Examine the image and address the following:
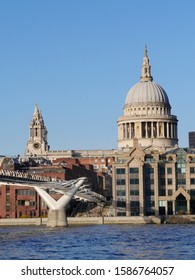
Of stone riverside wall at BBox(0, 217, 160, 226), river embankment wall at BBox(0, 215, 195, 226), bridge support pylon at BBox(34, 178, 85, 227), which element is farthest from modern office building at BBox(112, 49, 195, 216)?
bridge support pylon at BBox(34, 178, 85, 227)

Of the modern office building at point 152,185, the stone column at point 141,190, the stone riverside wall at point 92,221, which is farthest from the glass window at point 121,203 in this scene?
the stone riverside wall at point 92,221

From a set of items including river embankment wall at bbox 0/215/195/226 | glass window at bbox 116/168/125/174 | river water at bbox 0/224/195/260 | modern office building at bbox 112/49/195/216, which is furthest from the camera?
glass window at bbox 116/168/125/174

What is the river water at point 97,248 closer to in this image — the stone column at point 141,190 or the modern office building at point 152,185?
the stone column at point 141,190

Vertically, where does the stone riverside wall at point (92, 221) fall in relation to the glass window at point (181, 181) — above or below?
below

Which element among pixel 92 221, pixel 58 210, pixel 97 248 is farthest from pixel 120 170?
pixel 97 248

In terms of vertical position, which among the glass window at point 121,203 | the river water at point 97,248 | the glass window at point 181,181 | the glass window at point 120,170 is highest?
the glass window at point 120,170

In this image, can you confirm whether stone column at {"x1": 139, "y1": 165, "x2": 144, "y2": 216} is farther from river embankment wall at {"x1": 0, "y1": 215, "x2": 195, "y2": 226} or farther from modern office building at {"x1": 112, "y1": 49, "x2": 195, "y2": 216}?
river embankment wall at {"x1": 0, "y1": 215, "x2": 195, "y2": 226}

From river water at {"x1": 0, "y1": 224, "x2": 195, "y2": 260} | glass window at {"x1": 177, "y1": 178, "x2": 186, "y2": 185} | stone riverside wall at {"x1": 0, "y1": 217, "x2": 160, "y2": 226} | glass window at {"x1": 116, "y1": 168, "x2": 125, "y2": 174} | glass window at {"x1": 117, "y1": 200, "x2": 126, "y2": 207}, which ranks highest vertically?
glass window at {"x1": 116, "y1": 168, "x2": 125, "y2": 174}

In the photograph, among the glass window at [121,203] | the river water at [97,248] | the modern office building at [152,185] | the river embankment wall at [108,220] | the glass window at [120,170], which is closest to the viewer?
the river water at [97,248]

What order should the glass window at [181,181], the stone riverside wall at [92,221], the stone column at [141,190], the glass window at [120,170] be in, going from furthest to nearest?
the glass window at [120,170] → the glass window at [181,181] → the stone column at [141,190] → the stone riverside wall at [92,221]
